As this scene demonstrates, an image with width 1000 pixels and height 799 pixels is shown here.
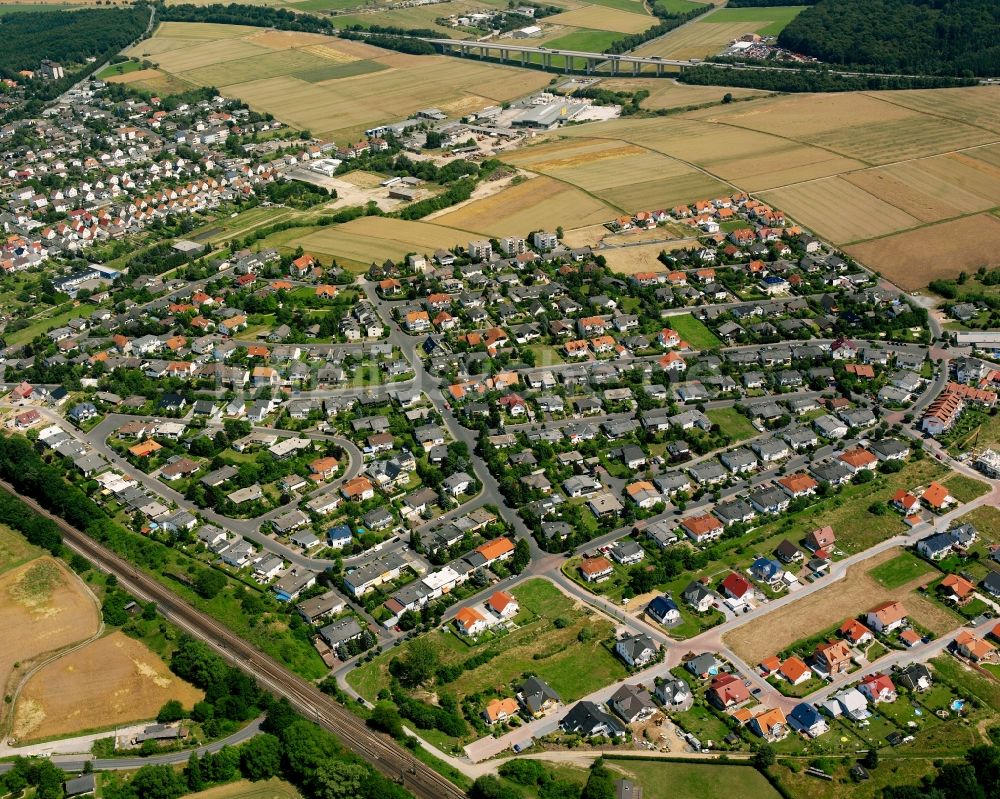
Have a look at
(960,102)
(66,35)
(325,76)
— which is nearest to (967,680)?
Result: (960,102)

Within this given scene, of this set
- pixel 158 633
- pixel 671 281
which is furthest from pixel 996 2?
pixel 158 633

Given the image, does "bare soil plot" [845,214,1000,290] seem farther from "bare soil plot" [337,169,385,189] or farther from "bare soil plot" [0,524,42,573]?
"bare soil plot" [0,524,42,573]

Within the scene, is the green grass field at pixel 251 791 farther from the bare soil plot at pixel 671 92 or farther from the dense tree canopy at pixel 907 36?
the dense tree canopy at pixel 907 36

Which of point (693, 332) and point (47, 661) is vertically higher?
point (693, 332)

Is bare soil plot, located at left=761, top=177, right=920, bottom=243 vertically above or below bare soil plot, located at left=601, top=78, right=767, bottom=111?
below

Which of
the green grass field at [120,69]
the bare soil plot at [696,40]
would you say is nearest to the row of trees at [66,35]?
the green grass field at [120,69]

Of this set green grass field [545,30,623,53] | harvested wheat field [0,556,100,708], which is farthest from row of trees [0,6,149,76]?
harvested wheat field [0,556,100,708]

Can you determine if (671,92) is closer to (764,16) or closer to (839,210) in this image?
(764,16)
